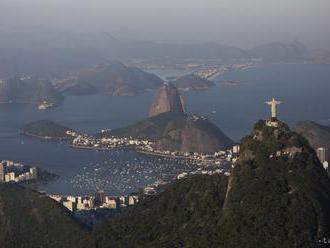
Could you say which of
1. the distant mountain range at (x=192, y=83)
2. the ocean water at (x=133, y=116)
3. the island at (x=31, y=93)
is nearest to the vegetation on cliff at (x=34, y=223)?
the ocean water at (x=133, y=116)

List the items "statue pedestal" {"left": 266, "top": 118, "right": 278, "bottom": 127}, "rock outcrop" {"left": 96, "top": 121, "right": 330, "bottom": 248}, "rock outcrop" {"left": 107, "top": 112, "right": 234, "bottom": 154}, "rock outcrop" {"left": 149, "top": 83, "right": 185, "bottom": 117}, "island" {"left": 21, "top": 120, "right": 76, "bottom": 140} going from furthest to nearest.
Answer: "rock outcrop" {"left": 149, "top": 83, "right": 185, "bottom": 117} → "island" {"left": 21, "top": 120, "right": 76, "bottom": 140} → "rock outcrop" {"left": 107, "top": 112, "right": 234, "bottom": 154} → "statue pedestal" {"left": 266, "top": 118, "right": 278, "bottom": 127} → "rock outcrop" {"left": 96, "top": 121, "right": 330, "bottom": 248}

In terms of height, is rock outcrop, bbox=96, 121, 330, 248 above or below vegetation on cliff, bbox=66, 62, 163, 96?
below

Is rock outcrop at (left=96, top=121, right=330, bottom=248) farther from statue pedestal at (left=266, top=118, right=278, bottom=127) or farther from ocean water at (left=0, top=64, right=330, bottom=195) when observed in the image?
ocean water at (left=0, top=64, right=330, bottom=195)

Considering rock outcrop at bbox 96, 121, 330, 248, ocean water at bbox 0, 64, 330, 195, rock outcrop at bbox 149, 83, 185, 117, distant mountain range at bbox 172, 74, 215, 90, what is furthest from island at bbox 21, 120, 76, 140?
rock outcrop at bbox 96, 121, 330, 248

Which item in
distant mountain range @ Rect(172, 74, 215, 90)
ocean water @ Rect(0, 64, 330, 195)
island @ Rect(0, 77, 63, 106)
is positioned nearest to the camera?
ocean water @ Rect(0, 64, 330, 195)

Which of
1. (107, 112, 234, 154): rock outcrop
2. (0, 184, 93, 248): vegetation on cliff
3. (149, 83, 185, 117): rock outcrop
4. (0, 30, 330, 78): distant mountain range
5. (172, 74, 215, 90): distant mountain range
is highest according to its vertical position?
(0, 30, 330, 78): distant mountain range

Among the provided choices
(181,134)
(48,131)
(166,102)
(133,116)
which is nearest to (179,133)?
(181,134)

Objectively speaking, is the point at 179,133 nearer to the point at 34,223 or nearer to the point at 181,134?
the point at 181,134
